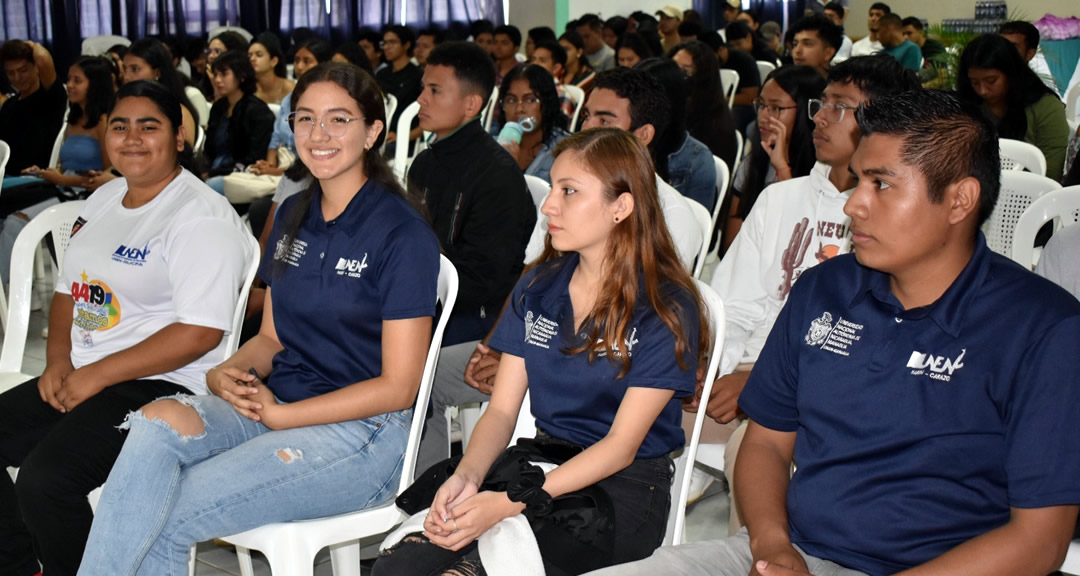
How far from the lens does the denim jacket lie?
350 cm

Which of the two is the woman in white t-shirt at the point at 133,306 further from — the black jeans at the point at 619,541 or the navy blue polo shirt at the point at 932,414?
the navy blue polo shirt at the point at 932,414

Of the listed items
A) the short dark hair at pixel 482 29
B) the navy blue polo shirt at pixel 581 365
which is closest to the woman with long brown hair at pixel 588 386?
the navy blue polo shirt at pixel 581 365

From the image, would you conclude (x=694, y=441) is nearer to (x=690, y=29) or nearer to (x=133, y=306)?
(x=133, y=306)

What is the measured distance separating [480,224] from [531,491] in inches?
47.9

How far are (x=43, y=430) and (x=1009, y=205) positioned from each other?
2449 mm

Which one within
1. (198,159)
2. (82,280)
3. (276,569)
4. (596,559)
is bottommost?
(276,569)

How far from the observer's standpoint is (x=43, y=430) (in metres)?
2.23

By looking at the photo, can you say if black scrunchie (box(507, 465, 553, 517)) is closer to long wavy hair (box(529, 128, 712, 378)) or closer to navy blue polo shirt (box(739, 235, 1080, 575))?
long wavy hair (box(529, 128, 712, 378))

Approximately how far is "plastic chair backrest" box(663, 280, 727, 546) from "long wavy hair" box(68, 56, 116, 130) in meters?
3.53

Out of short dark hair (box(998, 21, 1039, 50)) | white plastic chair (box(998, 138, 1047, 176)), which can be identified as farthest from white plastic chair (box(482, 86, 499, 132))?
white plastic chair (box(998, 138, 1047, 176))

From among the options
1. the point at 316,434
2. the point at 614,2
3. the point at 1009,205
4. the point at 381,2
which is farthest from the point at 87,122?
the point at 614,2

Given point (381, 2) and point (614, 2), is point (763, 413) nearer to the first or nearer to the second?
point (381, 2)

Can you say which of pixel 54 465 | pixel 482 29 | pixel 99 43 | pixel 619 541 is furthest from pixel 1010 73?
pixel 99 43

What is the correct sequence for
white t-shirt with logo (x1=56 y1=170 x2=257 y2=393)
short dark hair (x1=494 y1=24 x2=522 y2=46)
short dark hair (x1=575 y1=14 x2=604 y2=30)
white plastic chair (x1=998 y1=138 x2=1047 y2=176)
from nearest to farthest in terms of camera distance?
white t-shirt with logo (x1=56 y1=170 x2=257 y2=393) < white plastic chair (x1=998 y1=138 x2=1047 y2=176) < short dark hair (x1=494 y1=24 x2=522 y2=46) < short dark hair (x1=575 y1=14 x2=604 y2=30)
